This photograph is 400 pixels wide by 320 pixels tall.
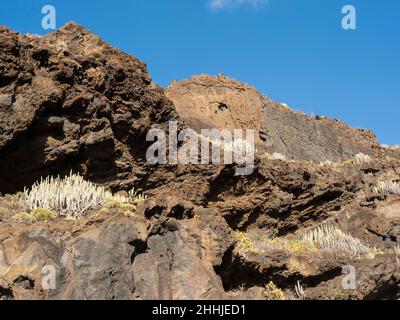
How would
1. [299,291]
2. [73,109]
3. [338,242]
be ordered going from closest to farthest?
[299,291]
[73,109]
[338,242]

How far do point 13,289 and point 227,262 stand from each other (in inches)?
172

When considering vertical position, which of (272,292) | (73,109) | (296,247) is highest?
(73,109)

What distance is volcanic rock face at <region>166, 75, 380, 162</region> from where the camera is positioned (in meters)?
28.6

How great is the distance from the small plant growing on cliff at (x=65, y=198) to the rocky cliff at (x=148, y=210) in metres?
0.36

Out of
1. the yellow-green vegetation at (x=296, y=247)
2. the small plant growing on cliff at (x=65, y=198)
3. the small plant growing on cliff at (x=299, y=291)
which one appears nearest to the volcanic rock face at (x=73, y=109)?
the small plant growing on cliff at (x=65, y=198)

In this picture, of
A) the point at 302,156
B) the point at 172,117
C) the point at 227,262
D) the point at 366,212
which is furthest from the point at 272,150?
the point at 227,262

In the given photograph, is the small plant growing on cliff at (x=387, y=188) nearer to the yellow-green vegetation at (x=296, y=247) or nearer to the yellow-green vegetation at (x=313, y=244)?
the yellow-green vegetation at (x=313, y=244)

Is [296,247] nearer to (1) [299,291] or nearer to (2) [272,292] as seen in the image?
(1) [299,291]

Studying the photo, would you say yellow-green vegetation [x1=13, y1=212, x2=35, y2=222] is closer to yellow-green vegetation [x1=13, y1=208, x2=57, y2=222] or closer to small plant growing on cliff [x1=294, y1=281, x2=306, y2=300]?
yellow-green vegetation [x1=13, y1=208, x2=57, y2=222]

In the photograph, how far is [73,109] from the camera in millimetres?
12609

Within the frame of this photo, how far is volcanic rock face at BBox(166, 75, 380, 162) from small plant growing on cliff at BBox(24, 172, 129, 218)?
16.3 meters

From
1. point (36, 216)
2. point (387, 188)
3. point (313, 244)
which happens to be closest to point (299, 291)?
point (313, 244)

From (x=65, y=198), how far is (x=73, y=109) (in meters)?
2.61

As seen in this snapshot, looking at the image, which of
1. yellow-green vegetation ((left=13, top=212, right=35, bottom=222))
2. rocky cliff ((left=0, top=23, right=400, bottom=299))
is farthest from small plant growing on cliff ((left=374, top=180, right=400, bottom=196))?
yellow-green vegetation ((left=13, top=212, right=35, bottom=222))
